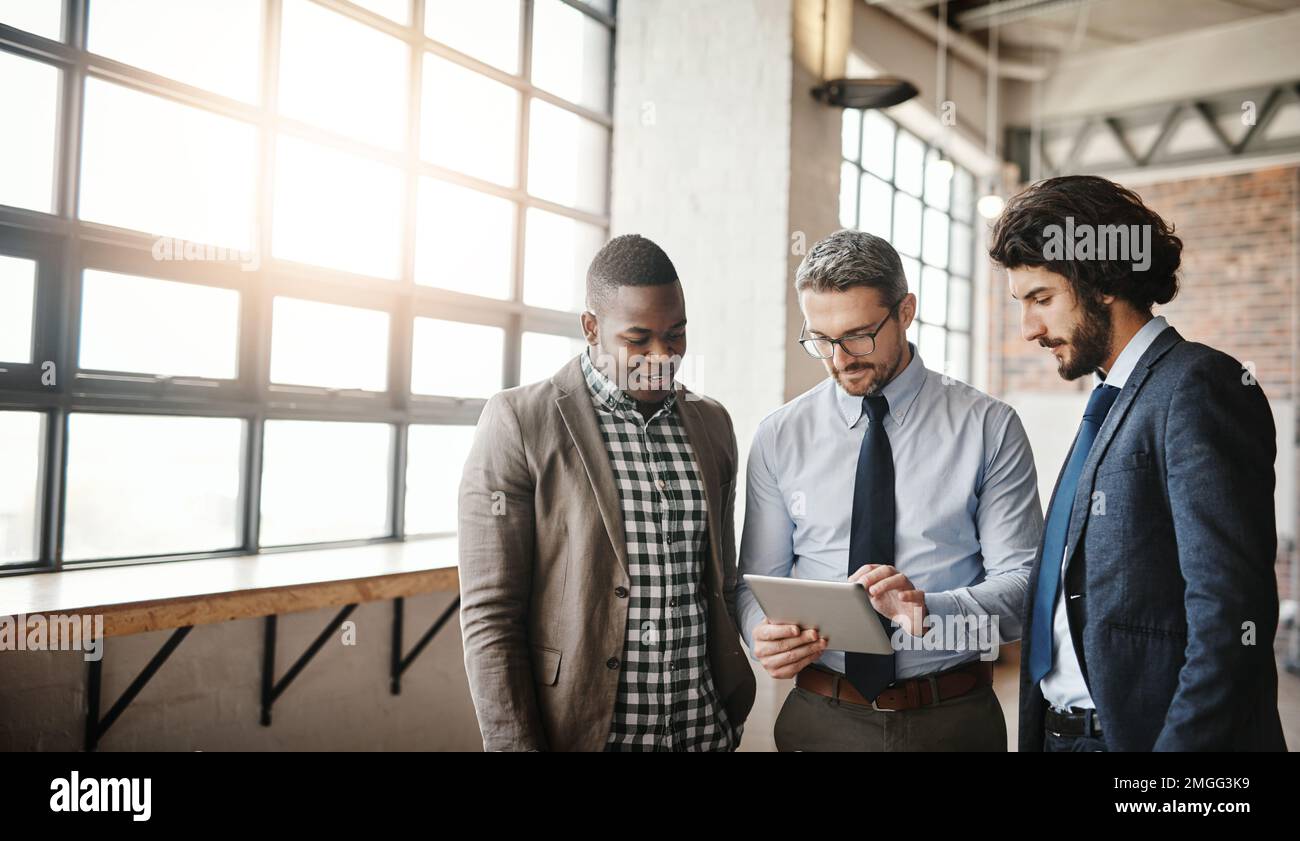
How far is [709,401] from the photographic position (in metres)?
1.96

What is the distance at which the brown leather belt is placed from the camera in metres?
1.63

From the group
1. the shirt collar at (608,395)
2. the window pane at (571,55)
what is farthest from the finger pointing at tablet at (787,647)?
the window pane at (571,55)

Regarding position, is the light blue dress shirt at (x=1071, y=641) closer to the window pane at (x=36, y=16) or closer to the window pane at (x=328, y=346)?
the window pane at (x=328, y=346)

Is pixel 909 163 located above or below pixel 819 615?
above

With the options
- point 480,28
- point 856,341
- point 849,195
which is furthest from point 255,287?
point 849,195

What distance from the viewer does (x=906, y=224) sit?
6.36 metres

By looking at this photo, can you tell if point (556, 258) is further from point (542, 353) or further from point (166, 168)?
point (166, 168)

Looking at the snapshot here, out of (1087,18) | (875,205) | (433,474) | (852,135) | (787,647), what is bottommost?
(787,647)

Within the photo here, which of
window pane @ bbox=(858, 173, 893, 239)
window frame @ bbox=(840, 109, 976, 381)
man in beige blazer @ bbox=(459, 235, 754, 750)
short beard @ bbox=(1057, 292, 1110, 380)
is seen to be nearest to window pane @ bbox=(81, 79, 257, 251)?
man in beige blazer @ bbox=(459, 235, 754, 750)

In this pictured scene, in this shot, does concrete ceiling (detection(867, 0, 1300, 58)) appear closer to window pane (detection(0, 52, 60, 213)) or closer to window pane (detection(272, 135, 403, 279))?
window pane (detection(272, 135, 403, 279))

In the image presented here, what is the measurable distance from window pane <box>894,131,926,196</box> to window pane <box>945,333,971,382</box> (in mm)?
1398

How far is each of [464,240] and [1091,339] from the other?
2870mm

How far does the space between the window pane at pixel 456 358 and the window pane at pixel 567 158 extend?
30.0 inches

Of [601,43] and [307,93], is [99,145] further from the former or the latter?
[601,43]
